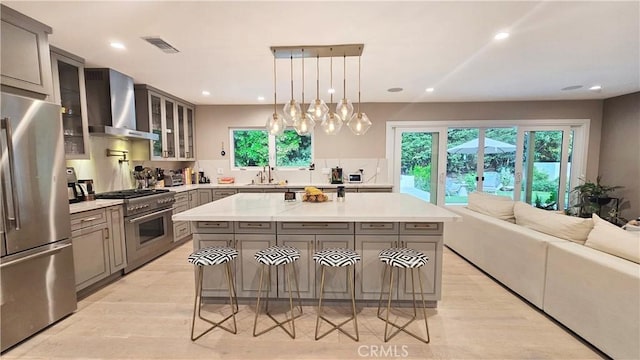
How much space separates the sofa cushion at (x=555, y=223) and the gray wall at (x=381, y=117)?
9.15ft

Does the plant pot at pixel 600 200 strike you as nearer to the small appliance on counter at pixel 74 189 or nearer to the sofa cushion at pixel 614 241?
the sofa cushion at pixel 614 241

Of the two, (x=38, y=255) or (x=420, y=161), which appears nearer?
(x=38, y=255)

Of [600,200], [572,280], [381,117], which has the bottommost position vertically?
[572,280]

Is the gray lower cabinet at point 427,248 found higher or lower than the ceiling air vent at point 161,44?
lower

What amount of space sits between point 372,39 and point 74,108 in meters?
3.19

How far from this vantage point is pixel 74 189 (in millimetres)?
2979

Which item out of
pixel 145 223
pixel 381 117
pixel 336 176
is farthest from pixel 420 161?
pixel 145 223

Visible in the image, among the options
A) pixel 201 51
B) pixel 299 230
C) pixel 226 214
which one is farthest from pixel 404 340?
pixel 201 51

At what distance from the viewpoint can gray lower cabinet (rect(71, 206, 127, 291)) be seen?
8.40 feet

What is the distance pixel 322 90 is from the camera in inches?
167

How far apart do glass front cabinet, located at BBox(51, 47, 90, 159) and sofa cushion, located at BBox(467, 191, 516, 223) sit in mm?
4558

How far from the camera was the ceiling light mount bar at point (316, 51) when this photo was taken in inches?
101

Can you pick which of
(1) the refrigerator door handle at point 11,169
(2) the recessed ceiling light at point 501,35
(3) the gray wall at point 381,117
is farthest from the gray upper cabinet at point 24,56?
(2) the recessed ceiling light at point 501,35

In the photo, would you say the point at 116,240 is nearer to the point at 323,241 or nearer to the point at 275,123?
the point at 275,123
